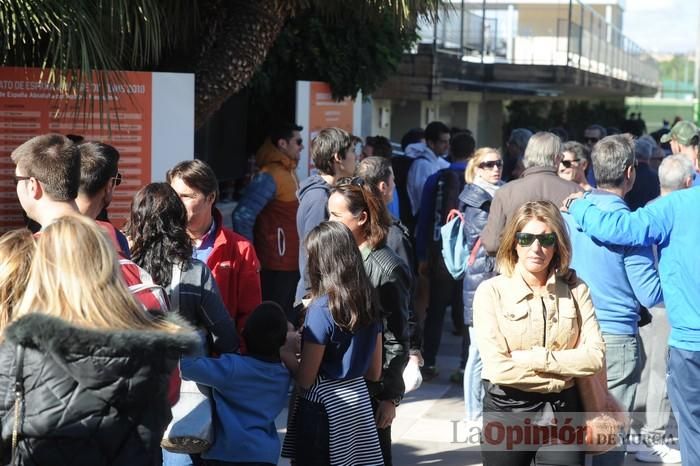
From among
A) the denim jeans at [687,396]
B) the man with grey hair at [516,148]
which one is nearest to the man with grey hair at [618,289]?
the denim jeans at [687,396]

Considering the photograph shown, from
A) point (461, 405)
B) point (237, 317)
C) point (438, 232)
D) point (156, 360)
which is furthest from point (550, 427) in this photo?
point (438, 232)

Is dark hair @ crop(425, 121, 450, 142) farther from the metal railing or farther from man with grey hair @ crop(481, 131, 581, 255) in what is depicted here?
the metal railing

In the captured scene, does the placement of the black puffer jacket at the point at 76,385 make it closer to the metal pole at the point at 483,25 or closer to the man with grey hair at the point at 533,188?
the man with grey hair at the point at 533,188

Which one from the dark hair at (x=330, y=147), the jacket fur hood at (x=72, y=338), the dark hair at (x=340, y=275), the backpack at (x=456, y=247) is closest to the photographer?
the jacket fur hood at (x=72, y=338)

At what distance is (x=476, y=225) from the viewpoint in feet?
22.5

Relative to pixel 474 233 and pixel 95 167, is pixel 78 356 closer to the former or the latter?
pixel 95 167

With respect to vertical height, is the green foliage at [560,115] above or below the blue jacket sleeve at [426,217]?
above

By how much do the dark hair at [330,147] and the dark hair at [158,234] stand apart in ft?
7.56

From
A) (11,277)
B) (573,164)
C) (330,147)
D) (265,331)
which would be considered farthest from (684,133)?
(11,277)

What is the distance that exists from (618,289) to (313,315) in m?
1.76

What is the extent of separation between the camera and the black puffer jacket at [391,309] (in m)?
4.55

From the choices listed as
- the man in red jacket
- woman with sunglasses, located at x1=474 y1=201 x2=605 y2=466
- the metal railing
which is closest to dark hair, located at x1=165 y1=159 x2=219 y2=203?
the man in red jacket

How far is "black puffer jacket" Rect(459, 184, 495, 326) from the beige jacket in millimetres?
2375

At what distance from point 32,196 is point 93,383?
0.97 metres
